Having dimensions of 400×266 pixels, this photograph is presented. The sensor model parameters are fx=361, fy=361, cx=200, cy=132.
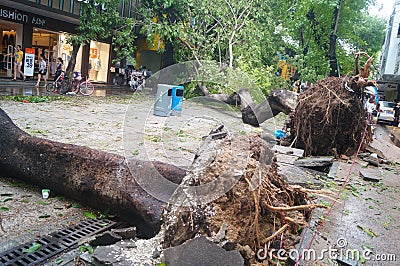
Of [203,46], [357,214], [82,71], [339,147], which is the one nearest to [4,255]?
[357,214]

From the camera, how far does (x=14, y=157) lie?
191 inches

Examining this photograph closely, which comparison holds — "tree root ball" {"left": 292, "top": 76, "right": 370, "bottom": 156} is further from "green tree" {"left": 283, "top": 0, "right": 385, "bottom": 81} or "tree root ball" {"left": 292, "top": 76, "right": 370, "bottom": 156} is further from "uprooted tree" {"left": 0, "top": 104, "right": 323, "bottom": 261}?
"green tree" {"left": 283, "top": 0, "right": 385, "bottom": 81}

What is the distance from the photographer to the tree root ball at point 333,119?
807 centimetres

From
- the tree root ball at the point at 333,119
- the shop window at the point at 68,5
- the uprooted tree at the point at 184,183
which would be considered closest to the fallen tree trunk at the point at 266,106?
the tree root ball at the point at 333,119

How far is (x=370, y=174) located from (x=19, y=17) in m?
19.9

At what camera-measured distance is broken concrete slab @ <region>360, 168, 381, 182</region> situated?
20.4 feet

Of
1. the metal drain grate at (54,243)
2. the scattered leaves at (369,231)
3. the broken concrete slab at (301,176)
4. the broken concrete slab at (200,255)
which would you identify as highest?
the broken concrete slab at (200,255)

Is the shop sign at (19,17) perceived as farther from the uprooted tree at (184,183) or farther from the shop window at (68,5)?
the uprooted tree at (184,183)

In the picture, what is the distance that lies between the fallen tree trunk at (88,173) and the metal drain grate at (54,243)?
286 millimetres

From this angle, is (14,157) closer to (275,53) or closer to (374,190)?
(374,190)

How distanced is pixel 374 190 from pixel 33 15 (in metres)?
20.9

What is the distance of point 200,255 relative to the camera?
2572 mm

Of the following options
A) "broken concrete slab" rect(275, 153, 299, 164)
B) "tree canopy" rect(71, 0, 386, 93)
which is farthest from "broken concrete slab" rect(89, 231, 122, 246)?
"tree canopy" rect(71, 0, 386, 93)

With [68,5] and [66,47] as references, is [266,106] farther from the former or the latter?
[66,47]
